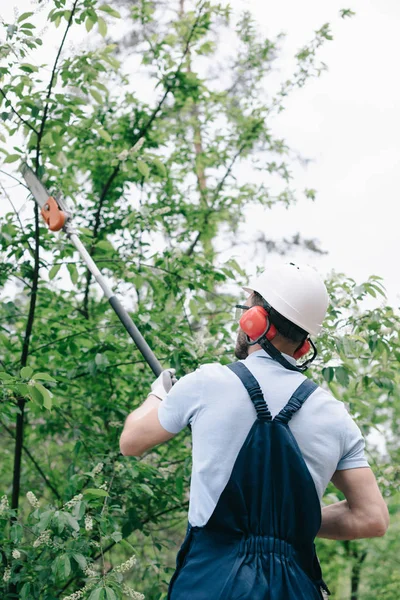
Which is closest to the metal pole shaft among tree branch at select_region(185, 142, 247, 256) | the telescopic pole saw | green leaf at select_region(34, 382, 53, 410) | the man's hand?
the telescopic pole saw

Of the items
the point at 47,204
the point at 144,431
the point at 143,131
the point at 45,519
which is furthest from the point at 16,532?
the point at 143,131

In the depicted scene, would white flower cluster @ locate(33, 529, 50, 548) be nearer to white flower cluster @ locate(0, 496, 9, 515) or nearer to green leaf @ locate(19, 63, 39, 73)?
white flower cluster @ locate(0, 496, 9, 515)

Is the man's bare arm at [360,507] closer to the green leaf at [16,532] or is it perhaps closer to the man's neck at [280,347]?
the man's neck at [280,347]

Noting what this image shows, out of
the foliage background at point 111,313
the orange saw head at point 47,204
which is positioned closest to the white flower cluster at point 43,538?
the foliage background at point 111,313

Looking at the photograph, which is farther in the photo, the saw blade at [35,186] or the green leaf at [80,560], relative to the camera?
the saw blade at [35,186]

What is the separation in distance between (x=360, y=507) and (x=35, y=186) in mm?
2500

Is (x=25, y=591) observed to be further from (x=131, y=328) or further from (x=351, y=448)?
(x=351, y=448)

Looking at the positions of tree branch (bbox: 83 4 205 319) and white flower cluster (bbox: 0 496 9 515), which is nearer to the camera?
white flower cluster (bbox: 0 496 9 515)

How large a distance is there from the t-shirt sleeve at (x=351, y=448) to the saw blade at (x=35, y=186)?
2.22 meters

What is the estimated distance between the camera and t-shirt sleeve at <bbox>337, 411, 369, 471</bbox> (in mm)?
2084

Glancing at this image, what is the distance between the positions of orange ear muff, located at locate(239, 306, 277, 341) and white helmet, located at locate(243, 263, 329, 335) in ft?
0.21

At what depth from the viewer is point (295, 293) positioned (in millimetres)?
2246

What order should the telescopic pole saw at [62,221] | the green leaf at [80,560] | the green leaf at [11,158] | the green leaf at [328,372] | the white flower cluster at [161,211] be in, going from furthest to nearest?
the white flower cluster at [161,211] → the green leaf at [11,158] → the green leaf at [328,372] → the telescopic pole saw at [62,221] → the green leaf at [80,560]

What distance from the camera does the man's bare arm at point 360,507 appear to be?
2.16m
